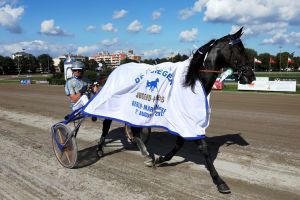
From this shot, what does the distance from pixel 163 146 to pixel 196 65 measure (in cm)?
236

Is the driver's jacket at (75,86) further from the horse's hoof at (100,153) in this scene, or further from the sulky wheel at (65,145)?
the horse's hoof at (100,153)

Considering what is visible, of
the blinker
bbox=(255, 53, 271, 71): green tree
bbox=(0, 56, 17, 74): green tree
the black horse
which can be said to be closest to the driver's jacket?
the black horse

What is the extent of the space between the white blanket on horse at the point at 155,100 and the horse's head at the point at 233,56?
0.42m

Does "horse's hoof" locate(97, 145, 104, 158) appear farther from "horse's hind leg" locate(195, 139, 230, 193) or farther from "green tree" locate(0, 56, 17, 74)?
"green tree" locate(0, 56, 17, 74)

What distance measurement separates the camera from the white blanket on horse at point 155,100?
15.3 ft

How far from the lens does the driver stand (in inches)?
234

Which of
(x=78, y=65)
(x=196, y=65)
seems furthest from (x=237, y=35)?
(x=78, y=65)

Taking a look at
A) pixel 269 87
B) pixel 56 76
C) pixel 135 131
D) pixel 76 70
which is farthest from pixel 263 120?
pixel 56 76

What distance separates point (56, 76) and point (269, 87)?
96.9 feet

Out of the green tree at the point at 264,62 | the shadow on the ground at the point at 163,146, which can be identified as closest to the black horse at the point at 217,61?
the shadow on the ground at the point at 163,146

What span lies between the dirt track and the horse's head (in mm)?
1406

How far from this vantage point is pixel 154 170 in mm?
5273

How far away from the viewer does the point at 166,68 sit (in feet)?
17.1

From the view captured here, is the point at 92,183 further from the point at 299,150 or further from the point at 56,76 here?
the point at 56,76
